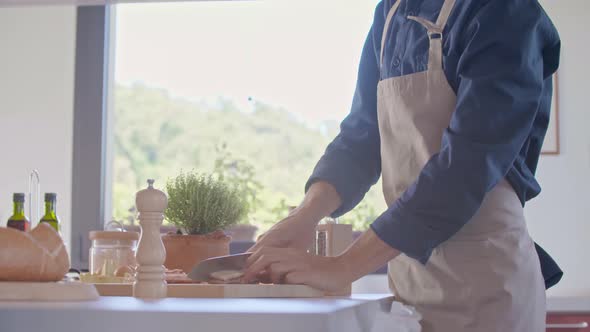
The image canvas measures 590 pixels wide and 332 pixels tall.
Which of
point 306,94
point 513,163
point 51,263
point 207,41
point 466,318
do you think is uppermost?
point 207,41

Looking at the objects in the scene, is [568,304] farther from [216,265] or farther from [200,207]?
[216,265]

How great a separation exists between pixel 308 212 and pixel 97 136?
2.25 metres

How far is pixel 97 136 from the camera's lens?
3.51 metres

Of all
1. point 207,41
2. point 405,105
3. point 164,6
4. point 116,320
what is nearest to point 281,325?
point 116,320

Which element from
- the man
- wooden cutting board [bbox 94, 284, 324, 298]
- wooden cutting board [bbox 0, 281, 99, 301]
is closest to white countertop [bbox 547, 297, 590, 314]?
the man

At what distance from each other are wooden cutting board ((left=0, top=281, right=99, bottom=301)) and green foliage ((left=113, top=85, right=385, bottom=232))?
2728 millimetres

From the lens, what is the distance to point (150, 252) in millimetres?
983

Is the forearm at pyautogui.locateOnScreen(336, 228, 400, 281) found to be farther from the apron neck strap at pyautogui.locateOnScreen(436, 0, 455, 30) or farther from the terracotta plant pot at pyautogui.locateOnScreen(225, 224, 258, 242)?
the terracotta plant pot at pyautogui.locateOnScreen(225, 224, 258, 242)

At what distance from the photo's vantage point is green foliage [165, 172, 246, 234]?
1571 mm

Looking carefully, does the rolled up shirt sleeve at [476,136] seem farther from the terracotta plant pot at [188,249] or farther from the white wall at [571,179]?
the white wall at [571,179]

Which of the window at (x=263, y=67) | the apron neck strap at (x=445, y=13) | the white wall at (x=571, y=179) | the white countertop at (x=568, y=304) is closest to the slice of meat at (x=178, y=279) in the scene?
the apron neck strap at (x=445, y=13)

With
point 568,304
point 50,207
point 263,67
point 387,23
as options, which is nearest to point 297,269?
point 387,23

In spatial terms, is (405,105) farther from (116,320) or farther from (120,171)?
(120,171)

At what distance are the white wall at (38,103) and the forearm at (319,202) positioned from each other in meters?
2.27
